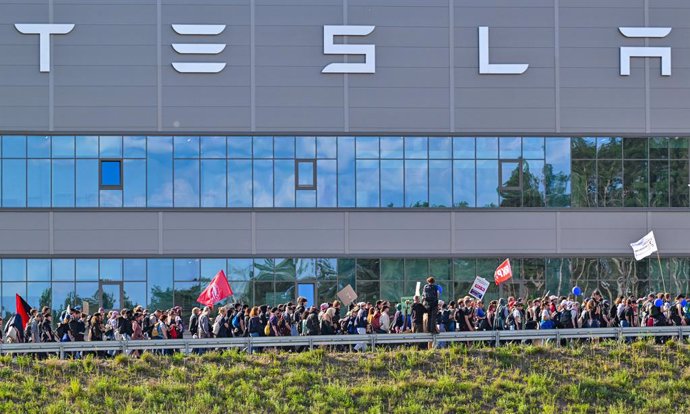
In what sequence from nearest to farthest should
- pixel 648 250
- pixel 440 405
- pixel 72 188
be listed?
pixel 440 405 < pixel 648 250 < pixel 72 188

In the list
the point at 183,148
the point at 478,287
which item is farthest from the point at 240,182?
the point at 478,287

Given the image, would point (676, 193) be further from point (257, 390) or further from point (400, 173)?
point (257, 390)

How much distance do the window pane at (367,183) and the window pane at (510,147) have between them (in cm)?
491

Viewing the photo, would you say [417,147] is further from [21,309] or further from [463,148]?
[21,309]

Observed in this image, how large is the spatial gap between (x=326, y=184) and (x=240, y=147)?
3583 mm

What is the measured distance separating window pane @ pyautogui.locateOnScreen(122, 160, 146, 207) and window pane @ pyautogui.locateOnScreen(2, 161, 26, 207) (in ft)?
12.5

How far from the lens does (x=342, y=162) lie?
165 ft

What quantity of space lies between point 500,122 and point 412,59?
13.7ft

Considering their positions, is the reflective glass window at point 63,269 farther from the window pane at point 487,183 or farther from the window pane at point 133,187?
the window pane at point 487,183

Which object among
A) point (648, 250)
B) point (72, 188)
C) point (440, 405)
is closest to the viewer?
point (440, 405)

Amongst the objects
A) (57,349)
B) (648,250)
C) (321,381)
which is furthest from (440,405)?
(648,250)

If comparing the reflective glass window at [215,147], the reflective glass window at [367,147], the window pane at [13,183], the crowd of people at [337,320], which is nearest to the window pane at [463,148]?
the reflective glass window at [367,147]

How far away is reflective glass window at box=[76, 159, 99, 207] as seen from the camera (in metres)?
49.9

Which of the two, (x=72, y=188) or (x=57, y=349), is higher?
(x=72, y=188)
